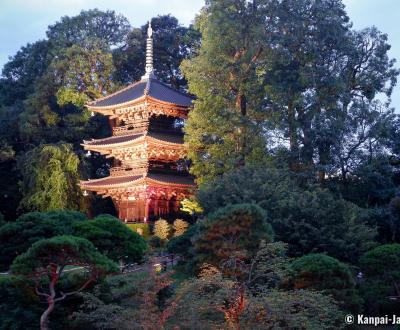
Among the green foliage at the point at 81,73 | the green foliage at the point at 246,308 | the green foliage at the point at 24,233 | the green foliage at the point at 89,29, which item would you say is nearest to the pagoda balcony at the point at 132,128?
the green foliage at the point at 81,73

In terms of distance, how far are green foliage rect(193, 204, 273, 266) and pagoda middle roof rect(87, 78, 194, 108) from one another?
567 inches

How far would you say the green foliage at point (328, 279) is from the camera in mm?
12180

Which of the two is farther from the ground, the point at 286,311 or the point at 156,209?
the point at 156,209

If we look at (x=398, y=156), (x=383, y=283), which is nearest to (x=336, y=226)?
(x=383, y=283)

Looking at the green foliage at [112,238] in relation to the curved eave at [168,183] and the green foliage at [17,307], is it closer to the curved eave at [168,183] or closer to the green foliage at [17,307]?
the green foliage at [17,307]

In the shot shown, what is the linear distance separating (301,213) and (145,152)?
1209 cm

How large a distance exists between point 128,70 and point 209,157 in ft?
55.4

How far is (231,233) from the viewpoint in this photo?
43.1 ft

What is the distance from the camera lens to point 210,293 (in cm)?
1009

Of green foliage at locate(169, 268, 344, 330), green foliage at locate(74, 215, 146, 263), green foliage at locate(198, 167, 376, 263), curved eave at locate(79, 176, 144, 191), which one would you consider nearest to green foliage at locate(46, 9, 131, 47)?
curved eave at locate(79, 176, 144, 191)

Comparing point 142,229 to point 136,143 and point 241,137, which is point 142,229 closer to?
point 136,143

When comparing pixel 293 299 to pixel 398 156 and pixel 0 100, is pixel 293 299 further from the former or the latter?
pixel 0 100

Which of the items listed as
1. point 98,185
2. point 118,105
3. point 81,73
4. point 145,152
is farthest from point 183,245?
point 81,73

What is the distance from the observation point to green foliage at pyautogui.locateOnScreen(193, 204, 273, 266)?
1287 cm
